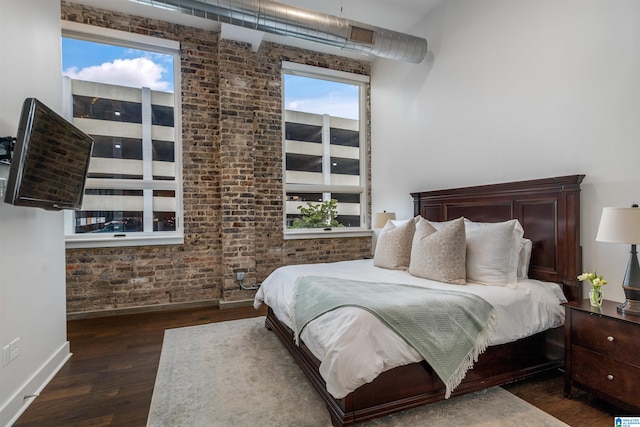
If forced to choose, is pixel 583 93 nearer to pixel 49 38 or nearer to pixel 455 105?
pixel 455 105

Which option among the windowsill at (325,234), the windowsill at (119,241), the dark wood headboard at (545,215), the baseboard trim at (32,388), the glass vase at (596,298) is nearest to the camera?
the baseboard trim at (32,388)

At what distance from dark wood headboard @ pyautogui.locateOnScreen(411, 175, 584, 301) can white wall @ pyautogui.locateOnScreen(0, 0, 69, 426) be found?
386 cm

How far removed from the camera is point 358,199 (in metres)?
5.52

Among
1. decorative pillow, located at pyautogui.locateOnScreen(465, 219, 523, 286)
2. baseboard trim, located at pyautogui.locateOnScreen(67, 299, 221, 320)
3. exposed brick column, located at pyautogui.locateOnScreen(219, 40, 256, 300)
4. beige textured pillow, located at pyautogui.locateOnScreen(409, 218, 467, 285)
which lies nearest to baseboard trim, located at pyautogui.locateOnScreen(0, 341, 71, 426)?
baseboard trim, located at pyautogui.locateOnScreen(67, 299, 221, 320)

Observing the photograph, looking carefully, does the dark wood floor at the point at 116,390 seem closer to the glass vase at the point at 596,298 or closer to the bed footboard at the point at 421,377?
the bed footboard at the point at 421,377

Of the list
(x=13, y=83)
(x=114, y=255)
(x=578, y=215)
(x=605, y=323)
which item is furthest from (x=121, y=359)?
(x=578, y=215)

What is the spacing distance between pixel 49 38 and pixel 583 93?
171 inches

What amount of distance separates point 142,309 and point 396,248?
3.30m

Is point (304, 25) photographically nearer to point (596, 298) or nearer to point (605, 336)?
point (596, 298)

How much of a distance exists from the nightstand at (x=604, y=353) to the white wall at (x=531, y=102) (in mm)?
532

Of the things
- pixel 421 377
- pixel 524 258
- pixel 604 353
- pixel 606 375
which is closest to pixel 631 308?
pixel 604 353

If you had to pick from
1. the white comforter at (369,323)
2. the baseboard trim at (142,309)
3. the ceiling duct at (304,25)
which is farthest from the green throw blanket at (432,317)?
the ceiling duct at (304,25)

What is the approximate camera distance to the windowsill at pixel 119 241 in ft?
12.5

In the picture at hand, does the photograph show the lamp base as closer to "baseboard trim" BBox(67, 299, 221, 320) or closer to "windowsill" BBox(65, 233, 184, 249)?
"baseboard trim" BBox(67, 299, 221, 320)
